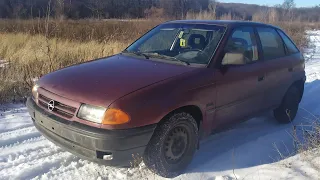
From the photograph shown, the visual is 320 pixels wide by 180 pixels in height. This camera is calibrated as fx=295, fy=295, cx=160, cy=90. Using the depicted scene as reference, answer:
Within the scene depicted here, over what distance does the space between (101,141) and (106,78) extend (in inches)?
28.3

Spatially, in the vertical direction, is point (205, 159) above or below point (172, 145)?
below

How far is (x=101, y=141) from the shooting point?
8.04 ft

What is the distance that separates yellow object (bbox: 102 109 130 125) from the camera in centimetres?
245

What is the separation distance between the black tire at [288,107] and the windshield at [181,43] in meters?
1.80

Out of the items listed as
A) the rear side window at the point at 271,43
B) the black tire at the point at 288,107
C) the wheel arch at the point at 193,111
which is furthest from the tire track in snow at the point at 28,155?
the black tire at the point at 288,107

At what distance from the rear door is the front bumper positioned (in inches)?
85.7

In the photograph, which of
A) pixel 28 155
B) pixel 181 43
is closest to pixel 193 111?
pixel 181 43

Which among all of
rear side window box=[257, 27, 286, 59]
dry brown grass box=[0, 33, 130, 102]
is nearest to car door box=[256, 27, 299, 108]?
rear side window box=[257, 27, 286, 59]

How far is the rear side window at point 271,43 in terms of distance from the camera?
4.13m

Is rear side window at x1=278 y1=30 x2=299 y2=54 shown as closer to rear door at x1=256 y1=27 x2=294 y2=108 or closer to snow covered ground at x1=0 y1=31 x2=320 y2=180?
rear door at x1=256 y1=27 x2=294 y2=108

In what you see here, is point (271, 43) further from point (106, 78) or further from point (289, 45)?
point (106, 78)

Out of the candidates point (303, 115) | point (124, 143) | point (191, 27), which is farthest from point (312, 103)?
point (124, 143)

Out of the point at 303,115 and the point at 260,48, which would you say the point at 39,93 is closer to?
the point at 260,48

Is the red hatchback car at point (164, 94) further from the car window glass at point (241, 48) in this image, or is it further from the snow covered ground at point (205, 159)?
the snow covered ground at point (205, 159)
